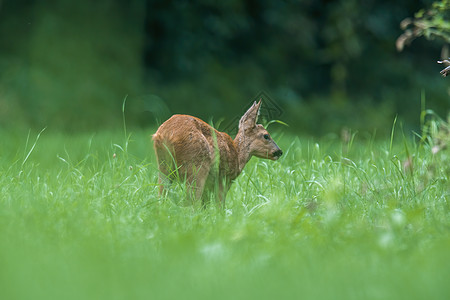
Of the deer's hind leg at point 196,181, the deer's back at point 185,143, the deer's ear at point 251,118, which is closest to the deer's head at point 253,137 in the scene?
the deer's ear at point 251,118

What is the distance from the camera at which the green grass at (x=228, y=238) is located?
7.66ft

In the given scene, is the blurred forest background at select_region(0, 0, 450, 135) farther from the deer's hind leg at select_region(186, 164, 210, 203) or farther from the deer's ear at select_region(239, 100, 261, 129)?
the deer's hind leg at select_region(186, 164, 210, 203)

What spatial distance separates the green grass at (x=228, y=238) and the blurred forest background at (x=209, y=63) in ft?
22.1

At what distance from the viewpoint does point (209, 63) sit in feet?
42.5

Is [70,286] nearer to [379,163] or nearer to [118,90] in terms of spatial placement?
[379,163]

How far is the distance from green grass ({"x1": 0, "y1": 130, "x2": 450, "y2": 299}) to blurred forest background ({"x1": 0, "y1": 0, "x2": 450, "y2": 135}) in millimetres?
6740

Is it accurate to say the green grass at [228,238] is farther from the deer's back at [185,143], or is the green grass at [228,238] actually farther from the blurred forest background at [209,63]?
the blurred forest background at [209,63]

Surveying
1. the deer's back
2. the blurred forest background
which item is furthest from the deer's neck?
the blurred forest background

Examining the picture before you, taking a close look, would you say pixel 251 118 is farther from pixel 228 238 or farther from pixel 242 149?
pixel 228 238

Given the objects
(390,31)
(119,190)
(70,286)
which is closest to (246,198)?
(119,190)

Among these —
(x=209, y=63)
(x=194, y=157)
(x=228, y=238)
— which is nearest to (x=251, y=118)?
(x=194, y=157)

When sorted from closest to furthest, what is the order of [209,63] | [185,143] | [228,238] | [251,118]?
[228,238]
[185,143]
[251,118]
[209,63]

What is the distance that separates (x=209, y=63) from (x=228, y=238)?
1014 centimetres

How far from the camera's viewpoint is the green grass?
2336mm
